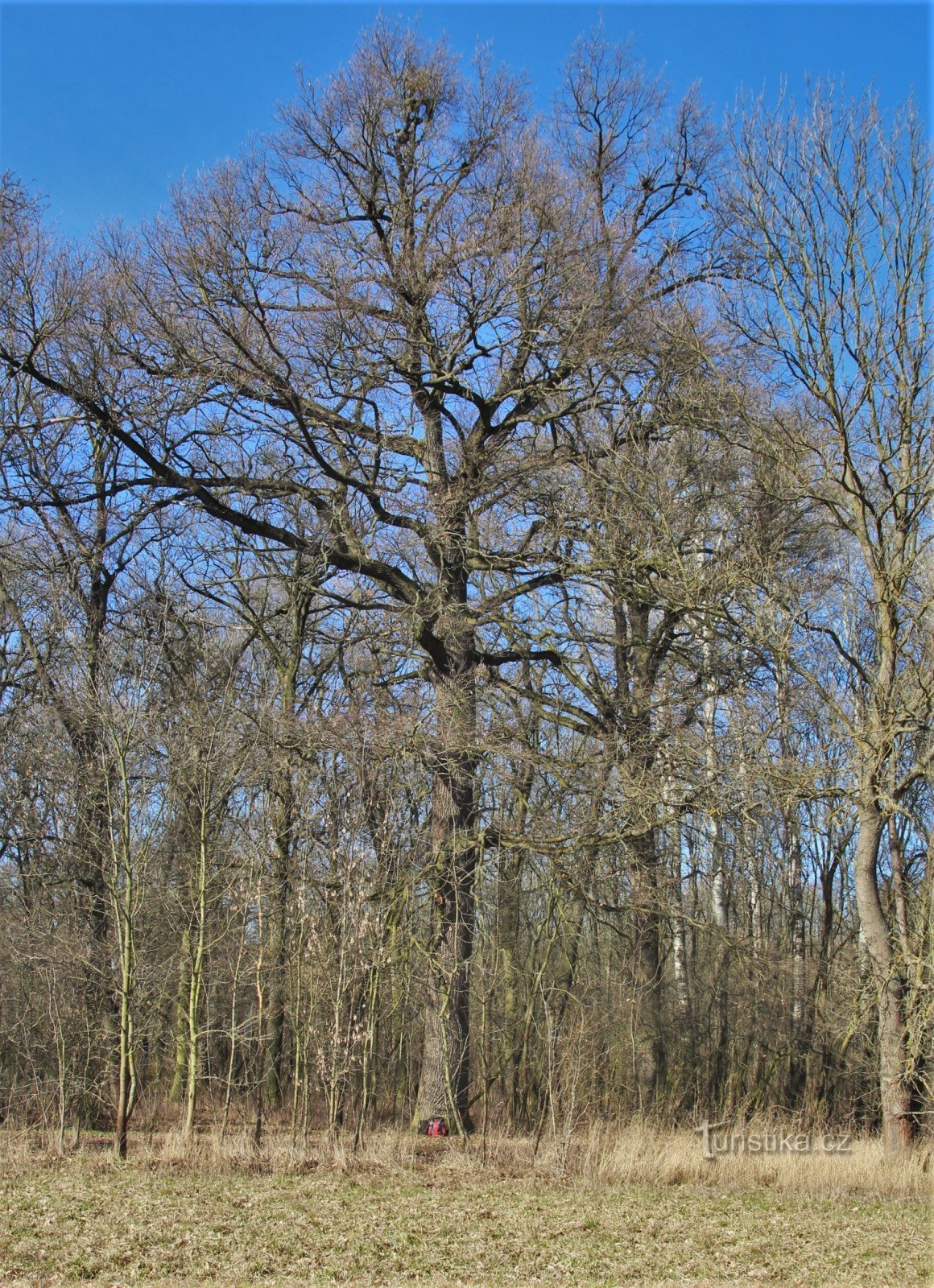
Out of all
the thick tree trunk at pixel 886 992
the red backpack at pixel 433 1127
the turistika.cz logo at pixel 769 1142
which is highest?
the thick tree trunk at pixel 886 992

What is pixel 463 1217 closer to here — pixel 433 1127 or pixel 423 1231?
pixel 423 1231

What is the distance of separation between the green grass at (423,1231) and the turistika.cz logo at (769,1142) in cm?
171

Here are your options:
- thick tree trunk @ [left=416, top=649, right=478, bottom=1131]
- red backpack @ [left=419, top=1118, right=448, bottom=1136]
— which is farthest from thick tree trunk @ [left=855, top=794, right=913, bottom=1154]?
red backpack @ [left=419, top=1118, right=448, bottom=1136]

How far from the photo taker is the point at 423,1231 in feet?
23.2

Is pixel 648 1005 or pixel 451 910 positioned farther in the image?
pixel 648 1005

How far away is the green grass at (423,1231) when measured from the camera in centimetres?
616

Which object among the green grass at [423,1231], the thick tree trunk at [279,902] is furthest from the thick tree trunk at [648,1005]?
the green grass at [423,1231]

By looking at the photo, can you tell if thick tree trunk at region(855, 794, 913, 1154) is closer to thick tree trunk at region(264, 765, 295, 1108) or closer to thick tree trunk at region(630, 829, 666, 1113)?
thick tree trunk at region(630, 829, 666, 1113)

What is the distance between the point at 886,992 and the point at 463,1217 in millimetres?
5207

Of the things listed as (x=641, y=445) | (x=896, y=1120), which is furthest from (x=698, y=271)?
(x=896, y=1120)

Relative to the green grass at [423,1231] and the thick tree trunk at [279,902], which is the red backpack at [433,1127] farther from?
the green grass at [423,1231]

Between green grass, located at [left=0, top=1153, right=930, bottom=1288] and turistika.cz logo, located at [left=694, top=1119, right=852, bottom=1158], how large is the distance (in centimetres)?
171

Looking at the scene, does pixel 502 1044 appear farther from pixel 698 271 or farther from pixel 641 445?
pixel 698 271

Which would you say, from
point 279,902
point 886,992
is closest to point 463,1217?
point 886,992
